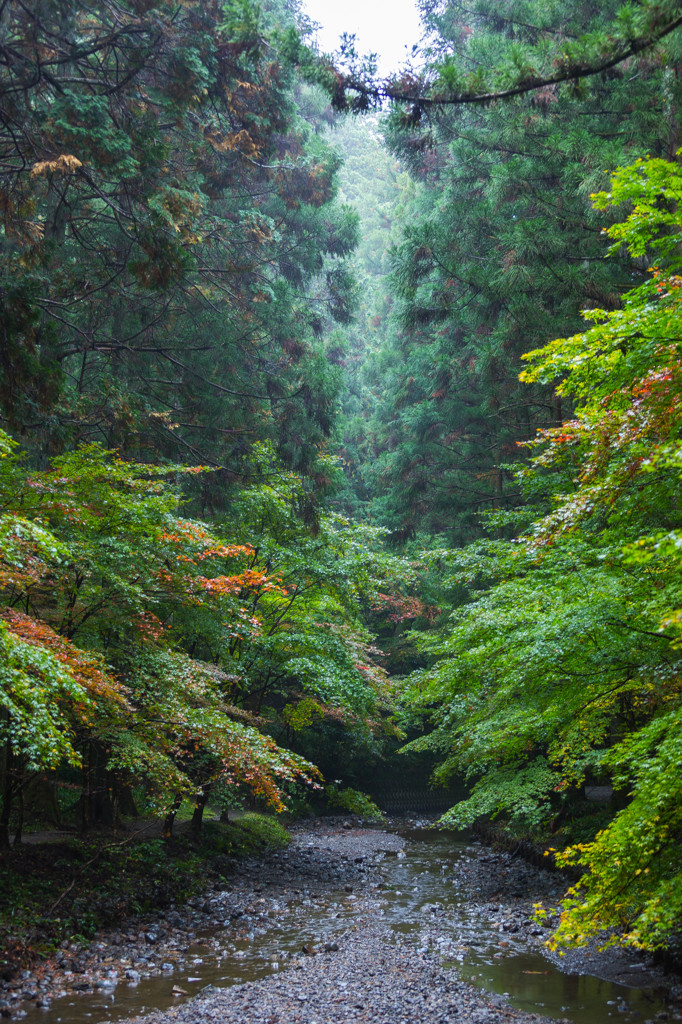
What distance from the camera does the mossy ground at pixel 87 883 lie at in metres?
6.21

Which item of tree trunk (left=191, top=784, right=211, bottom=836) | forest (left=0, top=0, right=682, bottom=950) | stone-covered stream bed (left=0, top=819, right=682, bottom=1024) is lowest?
stone-covered stream bed (left=0, top=819, right=682, bottom=1024)

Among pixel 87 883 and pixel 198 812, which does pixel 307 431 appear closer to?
pixel 198 812

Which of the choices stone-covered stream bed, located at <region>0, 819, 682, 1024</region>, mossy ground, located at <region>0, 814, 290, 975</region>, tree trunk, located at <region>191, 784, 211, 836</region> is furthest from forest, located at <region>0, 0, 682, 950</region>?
stone-covered stream bed, located at <region>0, 819, 682, 1024</region>

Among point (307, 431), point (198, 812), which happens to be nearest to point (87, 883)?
point (198, 812)

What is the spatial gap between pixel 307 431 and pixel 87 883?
7.62 meters

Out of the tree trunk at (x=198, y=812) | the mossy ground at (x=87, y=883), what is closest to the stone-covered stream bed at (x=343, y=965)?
the mossy ground at (x=87, y=883)

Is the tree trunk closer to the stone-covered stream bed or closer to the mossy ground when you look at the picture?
the mossy ground

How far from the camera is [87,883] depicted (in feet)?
24.5

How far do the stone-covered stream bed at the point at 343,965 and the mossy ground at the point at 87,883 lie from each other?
0.72ft

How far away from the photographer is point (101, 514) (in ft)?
22.3

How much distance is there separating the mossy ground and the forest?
0.49 m

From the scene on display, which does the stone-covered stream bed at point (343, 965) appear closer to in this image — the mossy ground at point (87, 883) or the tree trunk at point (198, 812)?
the mossy ground at point (87, 883)

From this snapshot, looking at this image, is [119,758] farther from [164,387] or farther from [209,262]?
[209,262]

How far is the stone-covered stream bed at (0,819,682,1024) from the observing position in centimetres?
547
